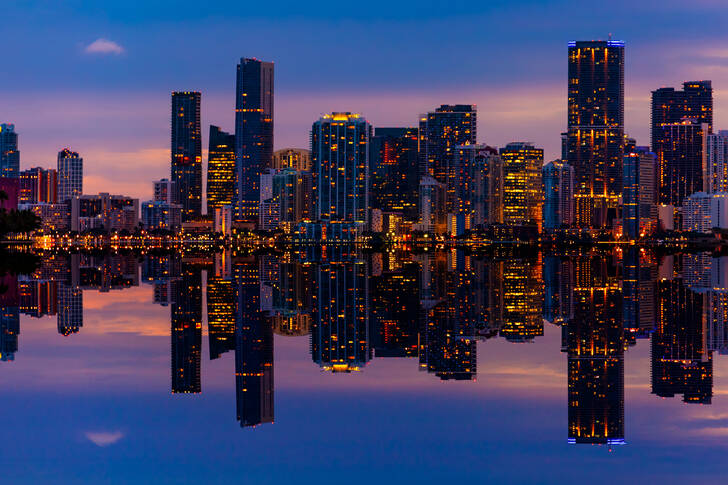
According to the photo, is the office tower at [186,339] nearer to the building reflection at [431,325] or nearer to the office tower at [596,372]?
the building reflection at [431,325]

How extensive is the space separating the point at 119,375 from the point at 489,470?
40.2 ft

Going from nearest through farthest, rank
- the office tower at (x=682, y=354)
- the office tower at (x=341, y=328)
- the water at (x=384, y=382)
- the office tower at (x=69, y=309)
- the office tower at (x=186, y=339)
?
1. the water at (x=384, y=382)
2. the office tower at (x=682, y=354)
3. the office tower at (x=186, y=339)
4. the office tower at (x=341, y=328)
5. the office tower at (x=69, y=309)

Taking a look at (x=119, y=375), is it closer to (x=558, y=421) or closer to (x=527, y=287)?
(x=558, y=421)

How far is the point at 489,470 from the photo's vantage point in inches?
612

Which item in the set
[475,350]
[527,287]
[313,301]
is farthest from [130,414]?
[527,287]

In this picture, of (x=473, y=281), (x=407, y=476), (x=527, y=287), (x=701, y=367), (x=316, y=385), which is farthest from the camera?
(x=473, y=281)

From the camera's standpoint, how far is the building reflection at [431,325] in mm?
23125

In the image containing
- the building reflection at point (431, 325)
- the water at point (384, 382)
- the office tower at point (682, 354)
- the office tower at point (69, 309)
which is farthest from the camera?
the office tower at point (69, 309)

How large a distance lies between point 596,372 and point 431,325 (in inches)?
484

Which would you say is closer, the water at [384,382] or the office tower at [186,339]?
the water at [384,382]

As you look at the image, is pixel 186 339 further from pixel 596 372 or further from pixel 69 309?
pixel 69 309

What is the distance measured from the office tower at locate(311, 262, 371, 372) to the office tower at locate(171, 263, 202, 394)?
11.5ft

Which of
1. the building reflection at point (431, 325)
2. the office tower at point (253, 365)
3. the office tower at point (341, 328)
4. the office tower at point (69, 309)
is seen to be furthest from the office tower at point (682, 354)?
the office tower at point (69, 309)

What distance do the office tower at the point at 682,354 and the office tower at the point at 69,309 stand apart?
19.7 meters
